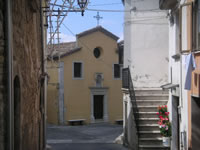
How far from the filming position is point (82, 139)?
17688 mm

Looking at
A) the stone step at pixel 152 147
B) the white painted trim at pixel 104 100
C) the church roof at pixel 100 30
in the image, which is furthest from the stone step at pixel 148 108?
the church roof at pixel 100 30

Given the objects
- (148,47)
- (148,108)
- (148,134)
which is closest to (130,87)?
(148,108)

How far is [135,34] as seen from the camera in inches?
603

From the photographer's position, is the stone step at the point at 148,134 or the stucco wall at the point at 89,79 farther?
the stucco wall at the point at 89,79

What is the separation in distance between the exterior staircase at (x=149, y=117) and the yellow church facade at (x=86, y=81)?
11.2 meters

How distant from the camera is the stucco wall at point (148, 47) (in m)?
15.0

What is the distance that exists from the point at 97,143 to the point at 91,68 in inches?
437

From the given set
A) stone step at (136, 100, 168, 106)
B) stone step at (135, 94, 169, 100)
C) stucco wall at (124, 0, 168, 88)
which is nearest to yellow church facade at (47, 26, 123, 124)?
stucco wall at (124, 0, 168, 88)

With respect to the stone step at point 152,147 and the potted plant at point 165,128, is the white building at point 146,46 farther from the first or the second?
the potted plant at point 165,128

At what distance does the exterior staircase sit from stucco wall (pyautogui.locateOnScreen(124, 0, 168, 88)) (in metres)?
1.08

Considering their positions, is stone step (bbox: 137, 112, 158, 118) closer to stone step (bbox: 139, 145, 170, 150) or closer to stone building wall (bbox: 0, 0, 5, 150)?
stone step (bbox: 139, 145, 170, 150)

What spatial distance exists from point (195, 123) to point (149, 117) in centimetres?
525

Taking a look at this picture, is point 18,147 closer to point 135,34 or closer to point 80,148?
point 80,148

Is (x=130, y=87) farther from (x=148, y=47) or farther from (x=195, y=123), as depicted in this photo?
(x=195, y=123)
